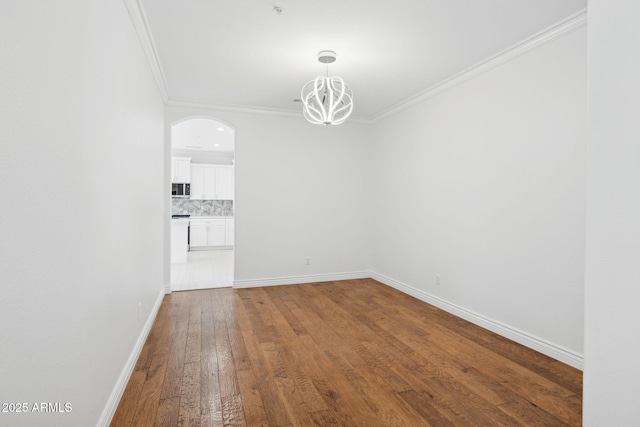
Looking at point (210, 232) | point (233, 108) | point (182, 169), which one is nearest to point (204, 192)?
point (182, 169)

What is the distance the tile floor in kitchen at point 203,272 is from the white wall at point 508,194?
10.4ft

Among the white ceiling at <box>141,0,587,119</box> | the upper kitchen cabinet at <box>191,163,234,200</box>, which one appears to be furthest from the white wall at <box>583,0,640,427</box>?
the upper kitchen cabinet at <box>191,163,234,200</box>

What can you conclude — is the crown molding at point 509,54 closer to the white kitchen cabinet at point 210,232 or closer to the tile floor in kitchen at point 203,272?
the tile floor in kitchen at point 203,272

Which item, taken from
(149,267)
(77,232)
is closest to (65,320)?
(77,232)

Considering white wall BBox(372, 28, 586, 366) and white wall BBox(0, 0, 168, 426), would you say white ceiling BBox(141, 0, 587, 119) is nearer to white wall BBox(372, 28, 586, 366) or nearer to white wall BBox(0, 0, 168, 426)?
white wall BBox(372, 28, 586, 366)

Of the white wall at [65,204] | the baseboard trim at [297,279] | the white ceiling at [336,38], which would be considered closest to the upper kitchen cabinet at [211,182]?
the baseboard trim at [297,279]

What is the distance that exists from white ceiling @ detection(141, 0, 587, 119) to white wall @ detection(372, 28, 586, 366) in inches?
15.3

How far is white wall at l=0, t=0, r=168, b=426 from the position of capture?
1005 mm

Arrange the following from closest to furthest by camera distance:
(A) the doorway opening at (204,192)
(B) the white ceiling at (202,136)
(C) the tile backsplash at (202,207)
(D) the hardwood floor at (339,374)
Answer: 1. (D) the hardwood floor at (339,374)
2. (B) the white ceiling at (202,136)
3. (A) the doorway opening at (204,192)
4. (C) the tile backsplash at (202,207)

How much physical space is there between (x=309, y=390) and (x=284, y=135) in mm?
3982

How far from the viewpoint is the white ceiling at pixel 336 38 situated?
2.56 m

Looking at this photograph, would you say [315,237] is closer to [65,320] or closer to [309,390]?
[309,390]

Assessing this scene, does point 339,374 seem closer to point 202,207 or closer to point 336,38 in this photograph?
point 336,38

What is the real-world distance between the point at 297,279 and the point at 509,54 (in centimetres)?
408
